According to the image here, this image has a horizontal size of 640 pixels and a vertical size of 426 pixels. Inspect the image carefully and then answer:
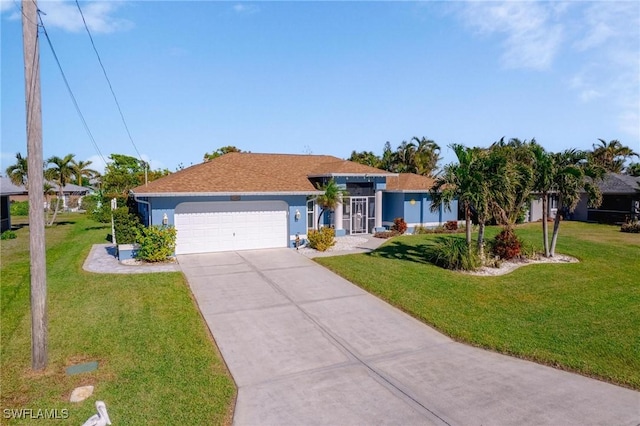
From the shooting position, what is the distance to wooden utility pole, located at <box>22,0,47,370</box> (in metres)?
7.09

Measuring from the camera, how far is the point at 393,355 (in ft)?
27.3

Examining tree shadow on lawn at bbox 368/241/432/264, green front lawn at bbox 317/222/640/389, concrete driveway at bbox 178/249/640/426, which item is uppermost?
tree shadow on lawn at bbox 368/241/432/264

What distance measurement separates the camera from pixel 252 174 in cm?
2066

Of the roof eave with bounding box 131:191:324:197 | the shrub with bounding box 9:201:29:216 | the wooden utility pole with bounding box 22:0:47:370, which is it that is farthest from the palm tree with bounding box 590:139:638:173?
the shrub with bounding box 9:201:29:216

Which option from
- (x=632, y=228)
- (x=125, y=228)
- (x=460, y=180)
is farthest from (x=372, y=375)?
(x=632, y=228)

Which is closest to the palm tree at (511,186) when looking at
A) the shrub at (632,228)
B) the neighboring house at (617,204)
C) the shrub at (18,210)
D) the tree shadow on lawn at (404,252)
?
the tree shadow on lawn at (404,252)

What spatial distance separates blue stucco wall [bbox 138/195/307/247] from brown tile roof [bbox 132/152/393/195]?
49 cm

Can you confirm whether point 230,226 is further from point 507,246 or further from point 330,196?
point 507,246

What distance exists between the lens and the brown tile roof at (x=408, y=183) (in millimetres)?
24758

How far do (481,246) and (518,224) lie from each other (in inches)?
657

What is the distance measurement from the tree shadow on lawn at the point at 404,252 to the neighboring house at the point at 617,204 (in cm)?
1836

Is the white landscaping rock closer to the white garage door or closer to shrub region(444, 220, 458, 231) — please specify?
the white garage door

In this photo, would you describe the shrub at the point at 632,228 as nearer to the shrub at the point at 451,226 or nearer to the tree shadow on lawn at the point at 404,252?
the shrub at the point at 451,226

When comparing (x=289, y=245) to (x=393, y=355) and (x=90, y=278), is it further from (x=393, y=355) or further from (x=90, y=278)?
(x=393, y=355)
